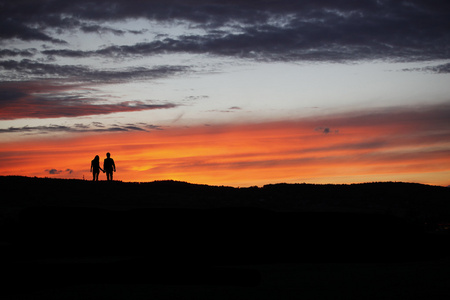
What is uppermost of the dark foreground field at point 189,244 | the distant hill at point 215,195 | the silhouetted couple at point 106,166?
the silhouetted couple at point 106,166

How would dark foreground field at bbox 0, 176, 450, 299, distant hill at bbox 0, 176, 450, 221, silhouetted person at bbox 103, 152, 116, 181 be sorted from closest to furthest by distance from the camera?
dark foreground field at bbox 0, 176, 450, 299
distant hill at bbox 0, 176, 450, 221
silhouetted person at bbox 103, 152, 116, 181

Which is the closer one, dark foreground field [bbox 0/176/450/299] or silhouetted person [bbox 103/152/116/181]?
dark foreground field [bbox 0/176/450/299]

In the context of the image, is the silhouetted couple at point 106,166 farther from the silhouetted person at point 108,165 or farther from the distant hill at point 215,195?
the distant hill at point 215,195

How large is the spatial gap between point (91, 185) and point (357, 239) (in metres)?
23.1

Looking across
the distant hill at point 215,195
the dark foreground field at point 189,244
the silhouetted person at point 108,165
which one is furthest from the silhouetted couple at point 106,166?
the dark foreground field at point 189,244

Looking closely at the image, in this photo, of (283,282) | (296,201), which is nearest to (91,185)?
(296,201)

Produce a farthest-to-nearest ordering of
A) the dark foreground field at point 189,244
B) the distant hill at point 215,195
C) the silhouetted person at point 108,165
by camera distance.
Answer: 1. the silhouetted person at point 108,165
2. the distant hill at point 215,195
3. the dark foreground field at point 189,244

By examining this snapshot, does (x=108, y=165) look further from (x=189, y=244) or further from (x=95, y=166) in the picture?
(x=189, y=244)

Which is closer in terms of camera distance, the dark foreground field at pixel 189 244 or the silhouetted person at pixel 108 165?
the dark foreground field at pixel 189 244

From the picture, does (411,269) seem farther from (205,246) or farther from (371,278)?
(205,246)

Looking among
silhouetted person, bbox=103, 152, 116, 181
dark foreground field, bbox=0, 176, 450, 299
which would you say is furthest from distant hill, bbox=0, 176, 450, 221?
dark foreground field, bbox=0, 176, 450, 299

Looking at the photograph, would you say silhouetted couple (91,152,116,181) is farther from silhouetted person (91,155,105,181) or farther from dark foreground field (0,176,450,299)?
dark foreground field (0,176,450,299)

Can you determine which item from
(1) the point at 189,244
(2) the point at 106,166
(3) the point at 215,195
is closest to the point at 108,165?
(2) the point at 106,166

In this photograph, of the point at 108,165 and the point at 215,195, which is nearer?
the point at 215,195
